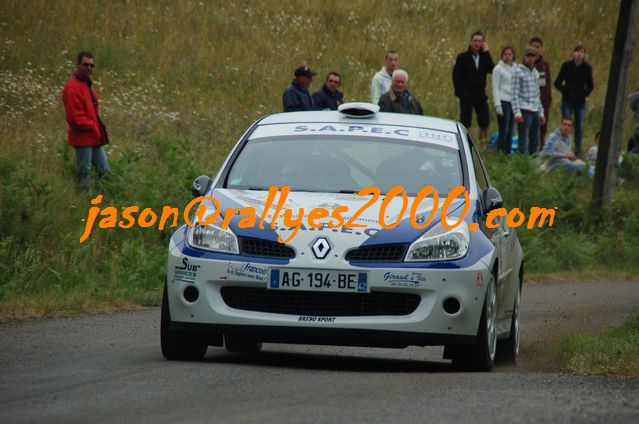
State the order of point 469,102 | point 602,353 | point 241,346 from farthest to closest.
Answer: point 469,102 < point 241,346 < point 602,353

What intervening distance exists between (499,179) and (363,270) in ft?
47.3


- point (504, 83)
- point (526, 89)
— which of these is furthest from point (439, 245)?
point (504, 83)

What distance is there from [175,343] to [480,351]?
198 cm

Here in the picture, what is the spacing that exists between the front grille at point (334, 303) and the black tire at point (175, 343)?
613 mm

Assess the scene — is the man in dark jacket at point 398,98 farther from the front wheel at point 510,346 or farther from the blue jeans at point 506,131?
the front wheel at point 510,346

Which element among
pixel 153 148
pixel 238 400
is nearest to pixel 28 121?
pixel 153 148

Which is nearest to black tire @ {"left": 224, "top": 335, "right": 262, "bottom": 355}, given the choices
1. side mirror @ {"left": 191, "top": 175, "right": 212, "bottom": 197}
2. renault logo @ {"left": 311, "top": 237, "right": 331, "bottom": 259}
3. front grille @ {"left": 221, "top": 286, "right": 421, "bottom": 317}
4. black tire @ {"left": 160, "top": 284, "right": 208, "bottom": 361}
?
black tire @ {"left": 160, "top": 284, "right": 208, "bottom": 361}

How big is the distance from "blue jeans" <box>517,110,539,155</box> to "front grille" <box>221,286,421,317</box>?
634 inches

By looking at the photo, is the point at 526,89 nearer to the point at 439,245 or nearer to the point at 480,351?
the point at 480,351

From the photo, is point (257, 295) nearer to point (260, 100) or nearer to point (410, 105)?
point (410, 105)

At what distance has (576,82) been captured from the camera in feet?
88.8

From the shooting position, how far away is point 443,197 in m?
9.99

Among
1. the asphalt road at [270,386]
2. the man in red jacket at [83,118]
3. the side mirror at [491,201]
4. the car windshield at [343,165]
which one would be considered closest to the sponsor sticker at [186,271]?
the asphalt road at [270,386]

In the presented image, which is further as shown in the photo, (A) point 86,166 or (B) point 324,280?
(A) point 86,166
